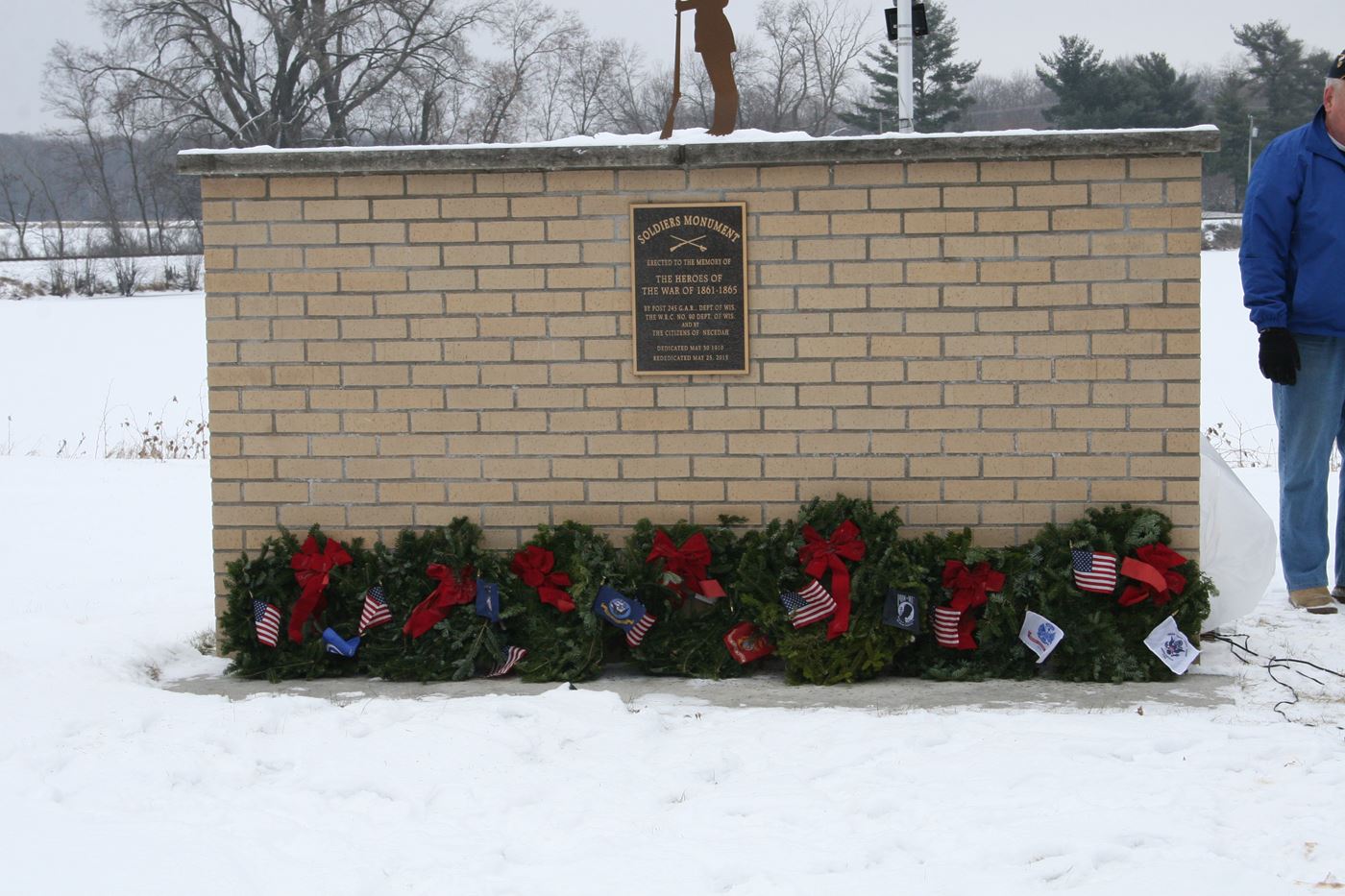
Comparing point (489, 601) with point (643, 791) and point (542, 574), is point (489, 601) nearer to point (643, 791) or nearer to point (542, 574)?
point (542, 574)

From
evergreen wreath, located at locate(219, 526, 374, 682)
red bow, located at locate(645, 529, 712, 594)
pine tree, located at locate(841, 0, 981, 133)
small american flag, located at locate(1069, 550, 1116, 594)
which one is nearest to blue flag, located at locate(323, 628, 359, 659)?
evergreen wreath, located at locate(219, 526, 374, 682)

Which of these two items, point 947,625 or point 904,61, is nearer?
point 947,625

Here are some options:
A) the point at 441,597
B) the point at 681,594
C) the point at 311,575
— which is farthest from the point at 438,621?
the point at 681,594

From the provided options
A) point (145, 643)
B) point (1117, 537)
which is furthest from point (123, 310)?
point (1117, 537)

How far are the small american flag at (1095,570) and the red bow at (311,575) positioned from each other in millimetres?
2734

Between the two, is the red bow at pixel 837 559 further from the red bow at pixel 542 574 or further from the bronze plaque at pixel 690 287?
the red bow at pixel 542 574

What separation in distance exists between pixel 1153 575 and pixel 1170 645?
0.86ft

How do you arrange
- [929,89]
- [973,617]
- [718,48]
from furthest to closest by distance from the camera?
[929,89] < [718,48] < [973,617]

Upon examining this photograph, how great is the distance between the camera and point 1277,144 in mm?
5590

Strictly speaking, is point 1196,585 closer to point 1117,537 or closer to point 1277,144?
point 1117,537

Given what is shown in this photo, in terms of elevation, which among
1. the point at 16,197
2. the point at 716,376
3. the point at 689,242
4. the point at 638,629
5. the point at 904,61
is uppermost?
the point at 16,197

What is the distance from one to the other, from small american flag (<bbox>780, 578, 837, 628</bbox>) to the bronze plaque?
886 millimetres

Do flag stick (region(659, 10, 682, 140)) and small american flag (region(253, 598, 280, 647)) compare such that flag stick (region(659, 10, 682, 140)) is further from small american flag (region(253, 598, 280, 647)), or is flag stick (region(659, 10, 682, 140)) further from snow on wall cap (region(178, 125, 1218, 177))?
small american flag (region(253, 598, 280, 647))

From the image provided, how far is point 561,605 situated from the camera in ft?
15.9
